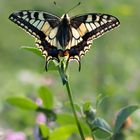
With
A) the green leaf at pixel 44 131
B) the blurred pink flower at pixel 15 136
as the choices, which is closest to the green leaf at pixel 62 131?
the green leaf at pixel 44 131

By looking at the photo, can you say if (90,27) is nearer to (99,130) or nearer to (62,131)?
(62,131)

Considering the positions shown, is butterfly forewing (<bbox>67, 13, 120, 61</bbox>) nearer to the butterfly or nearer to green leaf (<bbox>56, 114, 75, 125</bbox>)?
the butterfly

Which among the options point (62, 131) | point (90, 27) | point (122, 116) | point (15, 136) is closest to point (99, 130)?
point (122, 116)

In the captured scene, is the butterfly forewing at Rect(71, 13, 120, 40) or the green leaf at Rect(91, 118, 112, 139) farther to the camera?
the butterfly forewing at Rect(71, 13, 120, 40)

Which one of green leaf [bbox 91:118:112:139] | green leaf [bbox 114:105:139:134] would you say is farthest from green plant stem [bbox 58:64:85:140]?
green leaf [bbox 114:105:139:134]

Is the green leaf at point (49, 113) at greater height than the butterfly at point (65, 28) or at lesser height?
lesser

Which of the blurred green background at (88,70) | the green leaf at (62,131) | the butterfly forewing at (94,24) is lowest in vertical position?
the blurred green background at (88,70)

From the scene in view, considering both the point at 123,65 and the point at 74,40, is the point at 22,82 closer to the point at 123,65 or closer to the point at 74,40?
the point at 123,65

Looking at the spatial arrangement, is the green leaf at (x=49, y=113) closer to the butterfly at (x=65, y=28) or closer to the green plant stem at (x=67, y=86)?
the butterfly at (x=65, y=28)
